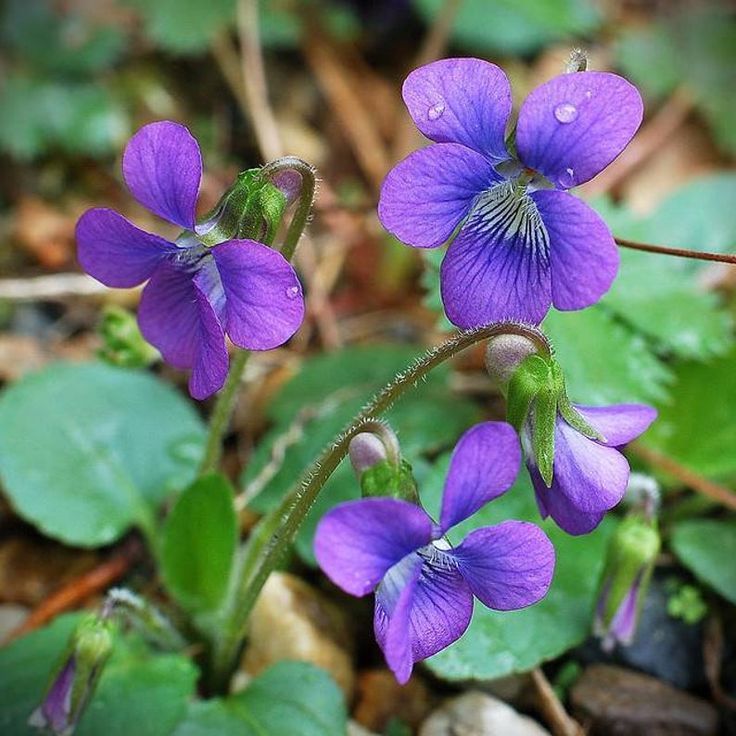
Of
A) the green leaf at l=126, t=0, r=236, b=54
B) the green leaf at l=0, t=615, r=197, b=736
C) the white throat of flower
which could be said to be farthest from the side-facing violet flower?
the green leaf at l=126, t=0, r=236, b=54

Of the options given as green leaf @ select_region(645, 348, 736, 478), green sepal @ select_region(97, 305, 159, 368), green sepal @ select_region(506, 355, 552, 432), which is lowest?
green leaf @ select_region(645, 348, 736, 478)

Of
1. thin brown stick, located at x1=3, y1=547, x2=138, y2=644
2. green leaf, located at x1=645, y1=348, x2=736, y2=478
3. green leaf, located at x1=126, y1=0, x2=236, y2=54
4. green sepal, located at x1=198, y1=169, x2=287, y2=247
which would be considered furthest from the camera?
green leaf, located at x1=126, y1=0, x2=236, y2=54

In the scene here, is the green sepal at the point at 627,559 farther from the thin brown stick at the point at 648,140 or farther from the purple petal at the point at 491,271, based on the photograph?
the thin brown stick at the point at 648,140

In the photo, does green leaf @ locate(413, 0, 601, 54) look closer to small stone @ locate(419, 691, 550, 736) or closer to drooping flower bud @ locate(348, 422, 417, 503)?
small stone @ locate(419, 691, 550, 736)

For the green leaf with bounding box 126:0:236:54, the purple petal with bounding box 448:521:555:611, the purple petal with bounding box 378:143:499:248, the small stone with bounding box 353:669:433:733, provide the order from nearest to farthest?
1. the purple petal with bounding box 448:521:555:611
2. the purple petal with bounding box 378:143:499:248
3. the small stone with bounding box 353:669:433:733
4. the green leaf with bounding box 126:0:236:54

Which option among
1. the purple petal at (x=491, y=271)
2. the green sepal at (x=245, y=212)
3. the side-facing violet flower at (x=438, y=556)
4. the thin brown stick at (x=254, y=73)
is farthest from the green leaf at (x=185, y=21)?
the side-facing violet flower at (x=438, y=556)

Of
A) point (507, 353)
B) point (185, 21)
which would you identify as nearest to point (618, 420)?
point (507, 353)

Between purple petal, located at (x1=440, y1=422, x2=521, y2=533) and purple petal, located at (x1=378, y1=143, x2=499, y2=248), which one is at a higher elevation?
purple petal, located at (x1=378, y1=143, x2=499, y2=248)

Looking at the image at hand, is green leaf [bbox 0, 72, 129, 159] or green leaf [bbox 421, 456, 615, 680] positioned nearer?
green leaf [bbox 421, 456, 615, 680]
